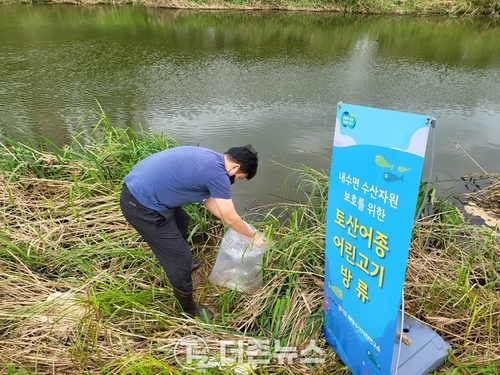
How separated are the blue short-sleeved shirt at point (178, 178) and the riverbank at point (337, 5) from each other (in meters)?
16.5

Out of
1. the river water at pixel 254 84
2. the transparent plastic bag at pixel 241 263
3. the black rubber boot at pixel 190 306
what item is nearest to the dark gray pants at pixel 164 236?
the black rubber boot at pixel 190 306

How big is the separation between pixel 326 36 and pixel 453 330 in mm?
11964

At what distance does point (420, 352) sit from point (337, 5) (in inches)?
697

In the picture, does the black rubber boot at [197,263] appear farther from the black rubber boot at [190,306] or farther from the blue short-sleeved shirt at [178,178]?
the blue short-sleeved shirt at [178,178]

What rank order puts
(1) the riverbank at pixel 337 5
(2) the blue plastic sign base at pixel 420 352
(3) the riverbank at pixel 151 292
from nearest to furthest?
(2) the blue plastic sign base at pixel 420 352 → (3) the riverbank at pixel 151 292 → (1) the riverbank at pixel 337 5

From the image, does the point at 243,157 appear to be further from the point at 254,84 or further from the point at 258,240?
the point at 254,84

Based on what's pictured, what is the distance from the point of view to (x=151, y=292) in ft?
7.04

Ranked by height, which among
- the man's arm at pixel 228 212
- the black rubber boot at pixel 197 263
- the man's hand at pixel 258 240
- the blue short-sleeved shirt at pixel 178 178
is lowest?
the black rubber boot at pixel 197 263

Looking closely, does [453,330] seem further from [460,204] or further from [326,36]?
[326,36]

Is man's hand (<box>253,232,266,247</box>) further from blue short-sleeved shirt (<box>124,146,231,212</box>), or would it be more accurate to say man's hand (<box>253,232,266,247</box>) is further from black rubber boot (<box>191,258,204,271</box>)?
black rubber boot (<box>191,258,204,271</box>)

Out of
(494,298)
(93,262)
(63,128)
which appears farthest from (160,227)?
(63,128)

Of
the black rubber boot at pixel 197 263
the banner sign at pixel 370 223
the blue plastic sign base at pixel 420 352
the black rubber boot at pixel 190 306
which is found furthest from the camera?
the black rubber boot at pixel 197 263

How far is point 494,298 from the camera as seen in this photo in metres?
2.00

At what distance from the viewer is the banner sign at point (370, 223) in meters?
1.22
